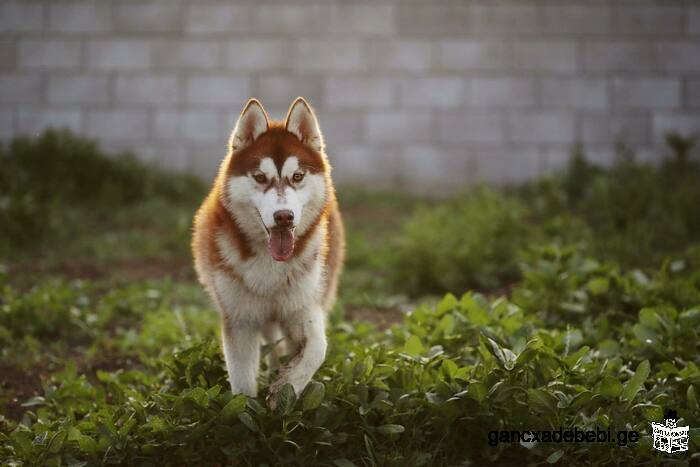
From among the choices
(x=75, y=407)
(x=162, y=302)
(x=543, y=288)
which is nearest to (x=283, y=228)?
(x=75, y=407)

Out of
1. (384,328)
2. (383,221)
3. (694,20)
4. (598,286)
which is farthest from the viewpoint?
(694,20)

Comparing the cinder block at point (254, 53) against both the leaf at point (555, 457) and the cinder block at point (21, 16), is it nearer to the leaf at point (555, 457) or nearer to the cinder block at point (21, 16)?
the cinder block at point (21, 16)

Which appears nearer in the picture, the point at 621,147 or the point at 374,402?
the point at 374,402

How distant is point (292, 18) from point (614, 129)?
3499mm

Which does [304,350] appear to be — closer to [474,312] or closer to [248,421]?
[248,421]

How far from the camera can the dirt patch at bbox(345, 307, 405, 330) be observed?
5148mm

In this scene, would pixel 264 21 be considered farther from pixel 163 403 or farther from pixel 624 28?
pixel 163 403

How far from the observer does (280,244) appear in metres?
3.01

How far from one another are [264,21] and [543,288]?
5.04 metres

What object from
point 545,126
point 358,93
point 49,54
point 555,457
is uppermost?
point 49,54

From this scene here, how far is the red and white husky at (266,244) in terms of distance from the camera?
3.10 meters

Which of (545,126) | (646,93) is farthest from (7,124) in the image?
(646,93)

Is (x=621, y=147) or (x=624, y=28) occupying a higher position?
(x=624, y=28)

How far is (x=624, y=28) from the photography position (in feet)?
27.8
